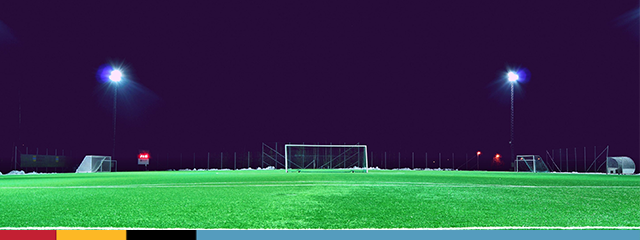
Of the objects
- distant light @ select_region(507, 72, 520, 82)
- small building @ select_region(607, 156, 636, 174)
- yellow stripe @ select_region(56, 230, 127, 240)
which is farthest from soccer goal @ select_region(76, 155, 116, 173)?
yellow stripe @ select_region(56, 230, 127, 240)

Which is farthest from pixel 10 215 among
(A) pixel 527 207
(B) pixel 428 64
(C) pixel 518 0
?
(B) pixel 428 64

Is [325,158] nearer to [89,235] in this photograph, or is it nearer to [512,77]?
[512,77]

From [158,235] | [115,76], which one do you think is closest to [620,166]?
[158,235]

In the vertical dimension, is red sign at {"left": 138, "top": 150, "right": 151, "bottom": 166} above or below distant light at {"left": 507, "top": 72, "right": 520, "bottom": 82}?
below

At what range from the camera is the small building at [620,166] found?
2155 centimetres

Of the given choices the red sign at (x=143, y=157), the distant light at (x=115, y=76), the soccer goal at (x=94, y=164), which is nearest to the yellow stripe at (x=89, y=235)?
the soccer goal at (x=94, y=164)

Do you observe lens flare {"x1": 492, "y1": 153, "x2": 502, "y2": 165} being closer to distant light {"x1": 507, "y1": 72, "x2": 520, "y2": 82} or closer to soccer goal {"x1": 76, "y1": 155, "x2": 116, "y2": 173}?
distant light {"x1": 507, "y1": 72, "x2": 520, "y2": 82}

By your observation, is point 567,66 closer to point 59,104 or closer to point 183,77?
point 183,77

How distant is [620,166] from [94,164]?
28795 millimetres

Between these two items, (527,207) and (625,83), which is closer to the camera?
(527,207)

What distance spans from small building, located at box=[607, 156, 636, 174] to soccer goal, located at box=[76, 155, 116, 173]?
27.7 m

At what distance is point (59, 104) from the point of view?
35625 millimetres

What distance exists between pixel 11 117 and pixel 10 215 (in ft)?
98.8

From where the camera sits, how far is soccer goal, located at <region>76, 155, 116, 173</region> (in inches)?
1089
